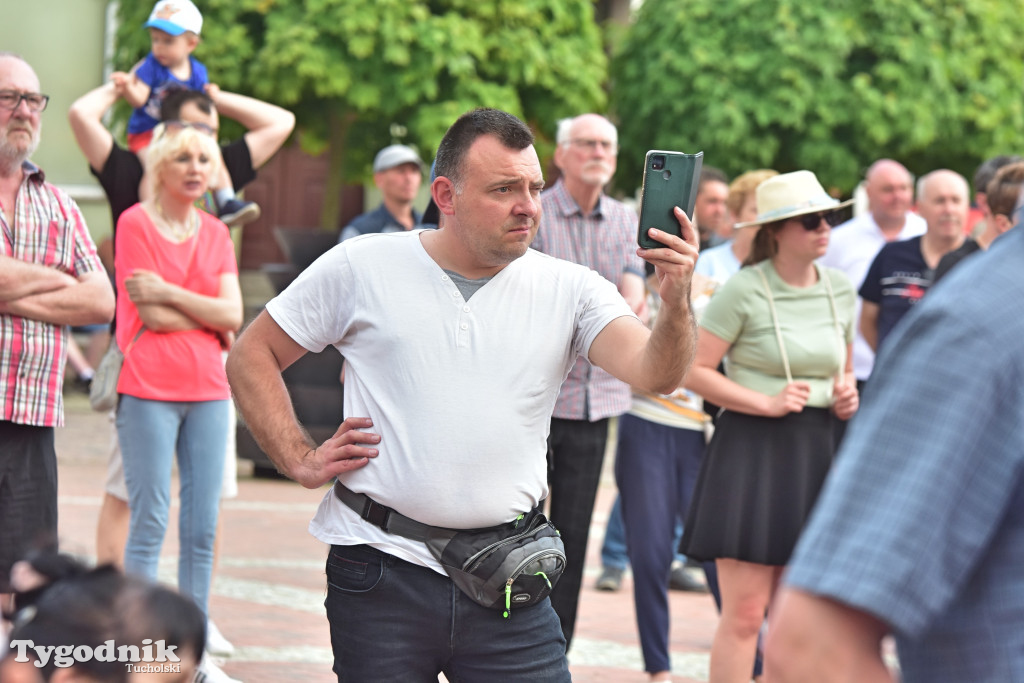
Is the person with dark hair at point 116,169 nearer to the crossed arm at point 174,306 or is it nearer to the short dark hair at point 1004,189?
the crossed arm at point 174,306

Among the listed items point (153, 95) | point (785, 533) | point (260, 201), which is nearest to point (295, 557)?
point (153, 95)

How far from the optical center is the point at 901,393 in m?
1.67

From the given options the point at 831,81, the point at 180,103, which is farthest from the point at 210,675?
the point at 831,81

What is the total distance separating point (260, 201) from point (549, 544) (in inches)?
784

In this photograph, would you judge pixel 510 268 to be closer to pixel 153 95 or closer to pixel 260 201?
pixel 153 95

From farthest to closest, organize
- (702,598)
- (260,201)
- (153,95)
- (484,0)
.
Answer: (260,201), (484,0), (702,598), (153,95)

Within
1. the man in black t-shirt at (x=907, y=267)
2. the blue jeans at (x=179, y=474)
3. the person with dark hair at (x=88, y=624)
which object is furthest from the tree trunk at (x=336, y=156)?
the person with dark hair at (x=88, y=624)

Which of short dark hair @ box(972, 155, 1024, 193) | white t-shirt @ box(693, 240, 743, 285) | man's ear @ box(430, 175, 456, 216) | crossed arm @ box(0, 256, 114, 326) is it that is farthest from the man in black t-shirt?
man's ear @ box(430, 175, 456, 216)

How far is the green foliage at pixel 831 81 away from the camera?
1711cm

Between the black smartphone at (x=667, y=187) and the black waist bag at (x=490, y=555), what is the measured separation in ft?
2.58

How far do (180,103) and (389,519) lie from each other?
3.74 metres

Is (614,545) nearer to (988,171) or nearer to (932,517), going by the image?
(988,171)

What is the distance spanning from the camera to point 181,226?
19.6ft

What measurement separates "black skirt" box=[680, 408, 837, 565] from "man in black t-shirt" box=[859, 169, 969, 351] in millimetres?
2670
